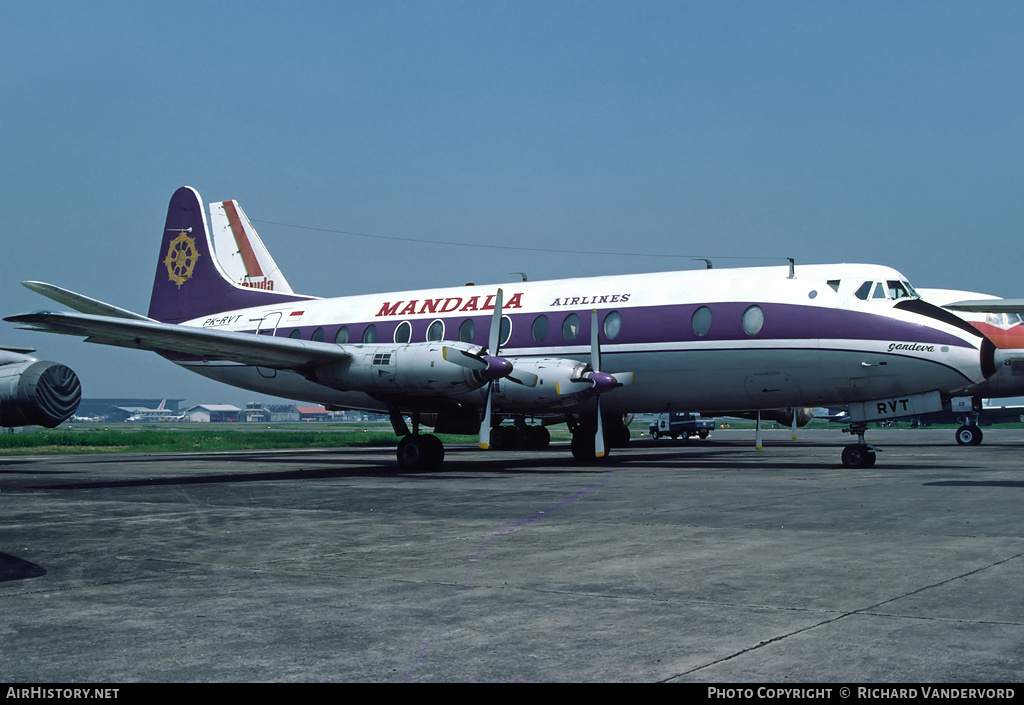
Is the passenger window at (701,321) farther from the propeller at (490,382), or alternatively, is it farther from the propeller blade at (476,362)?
the propeller blade at (476,362)

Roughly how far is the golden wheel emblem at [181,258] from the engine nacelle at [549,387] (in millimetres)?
14442

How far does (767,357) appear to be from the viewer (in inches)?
787

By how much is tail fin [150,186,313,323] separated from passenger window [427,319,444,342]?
6978mm

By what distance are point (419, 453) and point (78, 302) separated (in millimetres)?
9658

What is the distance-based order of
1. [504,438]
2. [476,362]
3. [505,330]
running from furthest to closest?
1. [504,438]
2. [505,330]
3. [476,362]

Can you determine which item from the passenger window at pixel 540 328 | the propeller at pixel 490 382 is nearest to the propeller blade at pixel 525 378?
the propeller at pixel 490 382

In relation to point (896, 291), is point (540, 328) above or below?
below

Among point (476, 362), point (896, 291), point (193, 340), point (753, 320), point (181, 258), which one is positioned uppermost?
point (181, 258)

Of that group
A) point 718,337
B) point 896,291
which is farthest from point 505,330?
point 896,291

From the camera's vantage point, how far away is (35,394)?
18375 millimetres

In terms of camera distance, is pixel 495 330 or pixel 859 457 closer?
pixel 859 457

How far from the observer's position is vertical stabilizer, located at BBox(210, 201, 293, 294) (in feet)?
103

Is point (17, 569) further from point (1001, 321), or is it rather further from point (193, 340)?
point (1001, 321)
